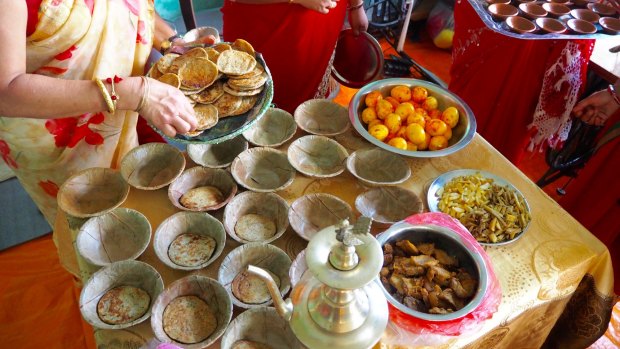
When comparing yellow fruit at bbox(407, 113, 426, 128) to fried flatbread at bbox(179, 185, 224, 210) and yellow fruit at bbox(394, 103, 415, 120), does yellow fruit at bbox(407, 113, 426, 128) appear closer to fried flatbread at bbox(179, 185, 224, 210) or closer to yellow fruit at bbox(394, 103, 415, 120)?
yellow fruit at bbox(394, 103, 415, 120)

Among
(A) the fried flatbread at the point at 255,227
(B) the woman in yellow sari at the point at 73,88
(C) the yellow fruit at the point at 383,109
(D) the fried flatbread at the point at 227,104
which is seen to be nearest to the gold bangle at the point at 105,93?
(B) the woman in yellow sari at the point at 73,88

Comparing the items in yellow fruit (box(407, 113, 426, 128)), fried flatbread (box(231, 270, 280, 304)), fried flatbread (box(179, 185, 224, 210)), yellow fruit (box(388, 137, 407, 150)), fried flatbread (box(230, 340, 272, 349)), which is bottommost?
fried flatbread (box(230, 340, 272, 349))

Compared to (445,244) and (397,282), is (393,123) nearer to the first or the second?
(445,244)

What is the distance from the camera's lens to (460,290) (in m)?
1.06

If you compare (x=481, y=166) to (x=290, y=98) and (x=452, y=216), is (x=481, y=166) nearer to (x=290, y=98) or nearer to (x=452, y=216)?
(x=452, y=216)

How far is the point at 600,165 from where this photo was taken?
6.17 ft

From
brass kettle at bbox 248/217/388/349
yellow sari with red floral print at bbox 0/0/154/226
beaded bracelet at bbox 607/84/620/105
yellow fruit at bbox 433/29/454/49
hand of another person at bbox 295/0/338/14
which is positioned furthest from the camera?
yellow fruit at bbox 433/29/454/49

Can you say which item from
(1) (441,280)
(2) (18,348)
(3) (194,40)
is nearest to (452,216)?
(1) (441,280)

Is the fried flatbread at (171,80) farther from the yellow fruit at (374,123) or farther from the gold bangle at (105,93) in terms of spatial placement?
the yellow fruit at (374,123)

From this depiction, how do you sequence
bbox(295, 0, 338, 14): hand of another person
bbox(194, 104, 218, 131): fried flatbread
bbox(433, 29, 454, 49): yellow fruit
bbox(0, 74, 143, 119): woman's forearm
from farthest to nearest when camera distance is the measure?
1. bbox(433, 29, 454, 49): yellow fruit
2. bbox(295, 0, 338, 14): hand of another person
3. bbox(194, 104, 218, 131): fried flatbread
4. bbox(0, 74, 143, 119): woman's forearm

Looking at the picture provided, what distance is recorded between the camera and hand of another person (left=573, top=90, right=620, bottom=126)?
6.35 feet

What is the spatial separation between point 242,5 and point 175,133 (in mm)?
907

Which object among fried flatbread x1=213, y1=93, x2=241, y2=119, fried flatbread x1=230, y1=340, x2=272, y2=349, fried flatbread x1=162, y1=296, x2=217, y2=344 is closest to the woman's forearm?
fried flatbread x1=213, y1=93, x2=241, y2=119

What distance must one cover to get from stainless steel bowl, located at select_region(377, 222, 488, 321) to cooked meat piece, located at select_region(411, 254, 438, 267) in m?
0.06
